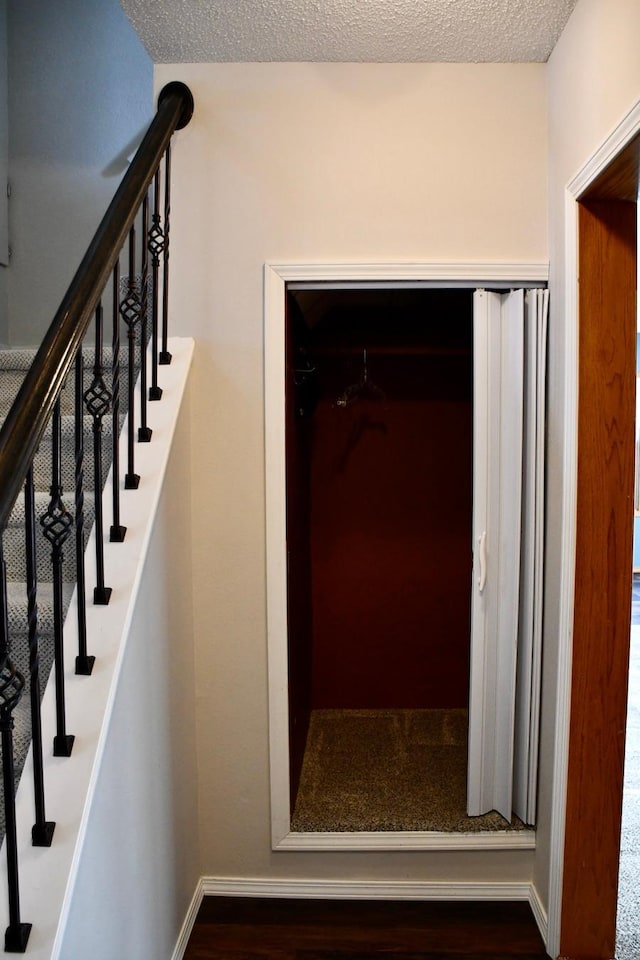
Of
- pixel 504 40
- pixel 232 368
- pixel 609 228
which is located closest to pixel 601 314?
pixel 609 228

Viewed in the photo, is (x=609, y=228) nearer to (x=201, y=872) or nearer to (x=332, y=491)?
(x=332, y=491)

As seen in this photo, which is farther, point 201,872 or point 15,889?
point 201,872

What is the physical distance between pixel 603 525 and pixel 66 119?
314 centimetres

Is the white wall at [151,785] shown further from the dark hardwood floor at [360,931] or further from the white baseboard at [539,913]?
the white baseboard at [539,913]

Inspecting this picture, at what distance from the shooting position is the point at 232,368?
2123 mm

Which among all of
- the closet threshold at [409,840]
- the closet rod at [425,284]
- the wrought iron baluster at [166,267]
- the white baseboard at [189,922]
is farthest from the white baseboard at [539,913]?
the wrought iron baluster at [166,267]

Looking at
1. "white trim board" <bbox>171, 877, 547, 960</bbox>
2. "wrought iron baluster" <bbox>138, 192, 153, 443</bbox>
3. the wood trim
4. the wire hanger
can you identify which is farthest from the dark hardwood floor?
the wood trim

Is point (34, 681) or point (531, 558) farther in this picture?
point (531, 558)

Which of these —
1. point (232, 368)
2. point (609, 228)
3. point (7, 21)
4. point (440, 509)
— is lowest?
point (440, 509)

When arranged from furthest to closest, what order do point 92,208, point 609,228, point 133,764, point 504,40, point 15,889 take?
point 92,208
point 504,40
point 609,228
point 133,764
point 15,889

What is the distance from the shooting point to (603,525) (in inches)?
72.2

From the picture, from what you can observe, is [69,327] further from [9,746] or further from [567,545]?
[567,545]

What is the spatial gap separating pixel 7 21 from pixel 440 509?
10.8 feet

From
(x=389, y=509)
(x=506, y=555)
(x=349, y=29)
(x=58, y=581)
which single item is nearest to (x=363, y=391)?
(x=389, y=509)
